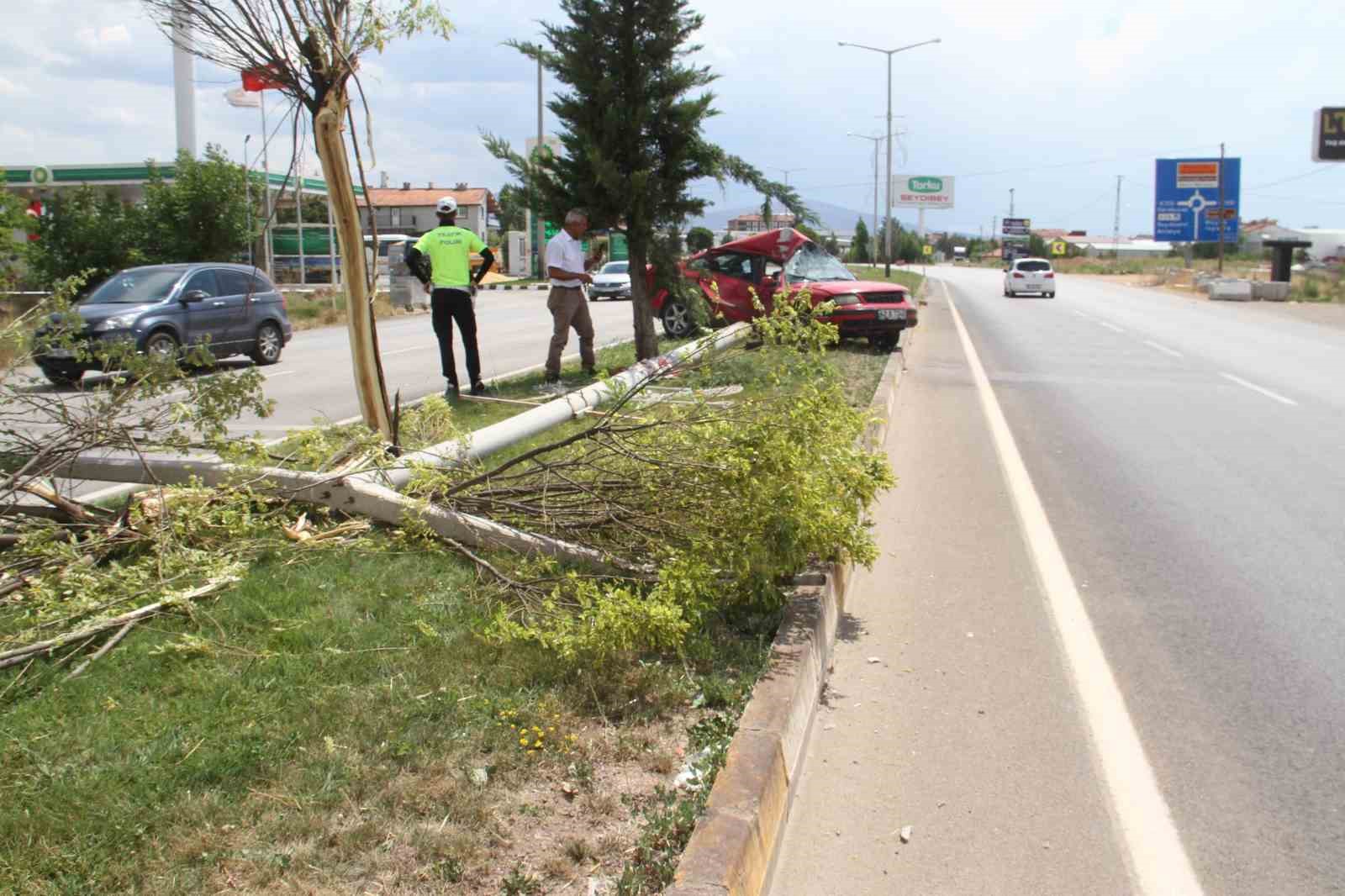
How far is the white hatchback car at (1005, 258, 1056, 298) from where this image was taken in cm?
4359

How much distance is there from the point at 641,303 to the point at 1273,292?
38640 mm

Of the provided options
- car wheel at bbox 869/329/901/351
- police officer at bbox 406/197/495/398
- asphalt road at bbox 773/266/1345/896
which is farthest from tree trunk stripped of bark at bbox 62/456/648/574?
car wheel at bbox 869/329/901/351

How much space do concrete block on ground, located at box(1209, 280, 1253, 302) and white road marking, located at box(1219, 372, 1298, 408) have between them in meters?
30.1

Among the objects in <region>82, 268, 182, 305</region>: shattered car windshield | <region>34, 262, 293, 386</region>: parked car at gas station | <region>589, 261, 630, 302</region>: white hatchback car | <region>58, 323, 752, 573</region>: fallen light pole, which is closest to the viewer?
<region>58, 323, 752, 573</region>: fallen light pole

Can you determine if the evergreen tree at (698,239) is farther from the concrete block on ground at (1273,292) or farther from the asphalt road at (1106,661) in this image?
the concrete block on ground at (1273,292)

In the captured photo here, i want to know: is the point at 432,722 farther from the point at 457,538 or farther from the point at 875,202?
the point at 875,202

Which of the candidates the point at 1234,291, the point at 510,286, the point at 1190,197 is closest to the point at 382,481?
the point at 510,286

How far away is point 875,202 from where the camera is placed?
71.2 meters

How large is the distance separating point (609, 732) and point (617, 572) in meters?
1.24

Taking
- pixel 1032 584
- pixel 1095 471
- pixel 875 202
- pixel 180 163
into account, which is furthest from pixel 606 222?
pixel 875 202

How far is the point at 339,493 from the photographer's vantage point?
5.82 m

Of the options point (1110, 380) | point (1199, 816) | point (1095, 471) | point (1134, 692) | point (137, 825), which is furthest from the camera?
point (1110, 380)

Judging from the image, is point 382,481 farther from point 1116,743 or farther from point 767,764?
point 1116,743

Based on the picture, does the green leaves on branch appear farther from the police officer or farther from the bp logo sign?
the bp logo sign
